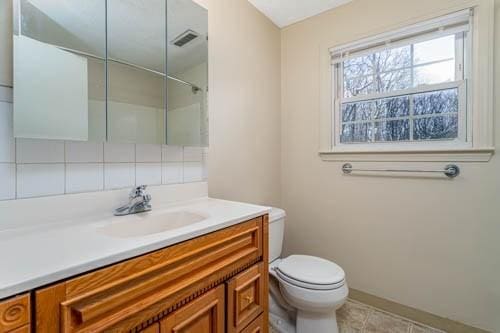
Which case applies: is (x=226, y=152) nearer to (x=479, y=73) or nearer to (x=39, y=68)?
(x=39, y=68)

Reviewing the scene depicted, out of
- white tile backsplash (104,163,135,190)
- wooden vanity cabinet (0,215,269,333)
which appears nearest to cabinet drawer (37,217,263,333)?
wooden vanity cabinet (0,215,269,333)

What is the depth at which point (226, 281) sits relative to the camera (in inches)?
36.6

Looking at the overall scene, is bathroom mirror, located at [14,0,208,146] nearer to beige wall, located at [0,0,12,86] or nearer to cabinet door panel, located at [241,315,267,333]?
beige wall, located at [0,0,12,86]

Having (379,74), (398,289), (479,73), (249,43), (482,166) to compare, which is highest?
(249,43)

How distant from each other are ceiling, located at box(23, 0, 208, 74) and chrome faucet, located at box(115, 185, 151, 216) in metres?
0.61

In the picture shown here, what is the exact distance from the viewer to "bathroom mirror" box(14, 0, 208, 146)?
2.80 feet

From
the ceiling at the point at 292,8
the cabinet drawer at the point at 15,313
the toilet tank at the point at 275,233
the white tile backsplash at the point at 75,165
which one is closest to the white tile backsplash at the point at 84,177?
the white tile backsplash at the point at 75,165

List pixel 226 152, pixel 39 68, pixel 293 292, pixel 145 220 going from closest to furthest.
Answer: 1. pixel 39 68
2. pixel 145 220
3. pixel 293 292
4. pixel 226 152

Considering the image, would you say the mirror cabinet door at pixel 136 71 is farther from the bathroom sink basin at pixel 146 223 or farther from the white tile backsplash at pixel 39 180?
the bathroom sink basin at pixel 146 223

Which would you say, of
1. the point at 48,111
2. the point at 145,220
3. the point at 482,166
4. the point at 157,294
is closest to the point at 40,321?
the point at 157,294

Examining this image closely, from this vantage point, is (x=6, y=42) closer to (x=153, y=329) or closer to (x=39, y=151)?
(x=39, y=151)

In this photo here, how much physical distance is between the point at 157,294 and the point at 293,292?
0.90 metres

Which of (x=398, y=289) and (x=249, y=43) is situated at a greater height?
(x=249, y=43)

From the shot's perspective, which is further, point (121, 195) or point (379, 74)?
point (379, 74)
